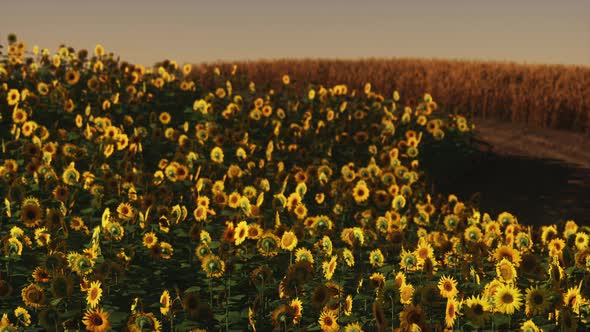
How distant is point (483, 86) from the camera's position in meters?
18.0

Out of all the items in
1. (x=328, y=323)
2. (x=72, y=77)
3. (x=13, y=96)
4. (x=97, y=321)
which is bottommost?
(x=97, y=321)

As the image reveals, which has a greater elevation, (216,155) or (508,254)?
(216,155)

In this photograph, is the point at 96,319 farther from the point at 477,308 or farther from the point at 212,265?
the point at 477,308

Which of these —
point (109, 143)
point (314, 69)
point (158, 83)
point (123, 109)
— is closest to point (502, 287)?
point (109, 143)

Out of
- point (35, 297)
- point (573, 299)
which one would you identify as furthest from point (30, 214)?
point (573, 299)

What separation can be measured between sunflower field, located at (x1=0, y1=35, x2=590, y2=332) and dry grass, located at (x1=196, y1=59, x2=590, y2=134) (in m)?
3.34

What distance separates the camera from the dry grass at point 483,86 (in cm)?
1638

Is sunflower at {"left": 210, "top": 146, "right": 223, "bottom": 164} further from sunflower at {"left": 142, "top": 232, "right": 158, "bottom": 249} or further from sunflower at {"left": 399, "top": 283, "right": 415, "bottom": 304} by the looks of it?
sunflower at {"left": 399, "top": 283, "right": 415, "bottom": 304}

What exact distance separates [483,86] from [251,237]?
13767mm

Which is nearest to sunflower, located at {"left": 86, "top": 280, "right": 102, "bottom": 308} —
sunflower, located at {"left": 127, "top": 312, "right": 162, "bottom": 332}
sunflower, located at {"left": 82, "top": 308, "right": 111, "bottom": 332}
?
sunflower, located at {"left": 82, "top": 308, "right": 111, "bottom": 332}

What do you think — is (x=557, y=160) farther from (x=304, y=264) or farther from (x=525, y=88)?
(x=304, y=264)

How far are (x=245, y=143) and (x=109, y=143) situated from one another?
5.85ft

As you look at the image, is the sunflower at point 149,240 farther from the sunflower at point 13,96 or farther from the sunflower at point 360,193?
the sunflower at point 13,96

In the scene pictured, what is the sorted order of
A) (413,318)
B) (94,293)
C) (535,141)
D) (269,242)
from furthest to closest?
(535,141) < (269,242) < (94,293) < (413,318)
